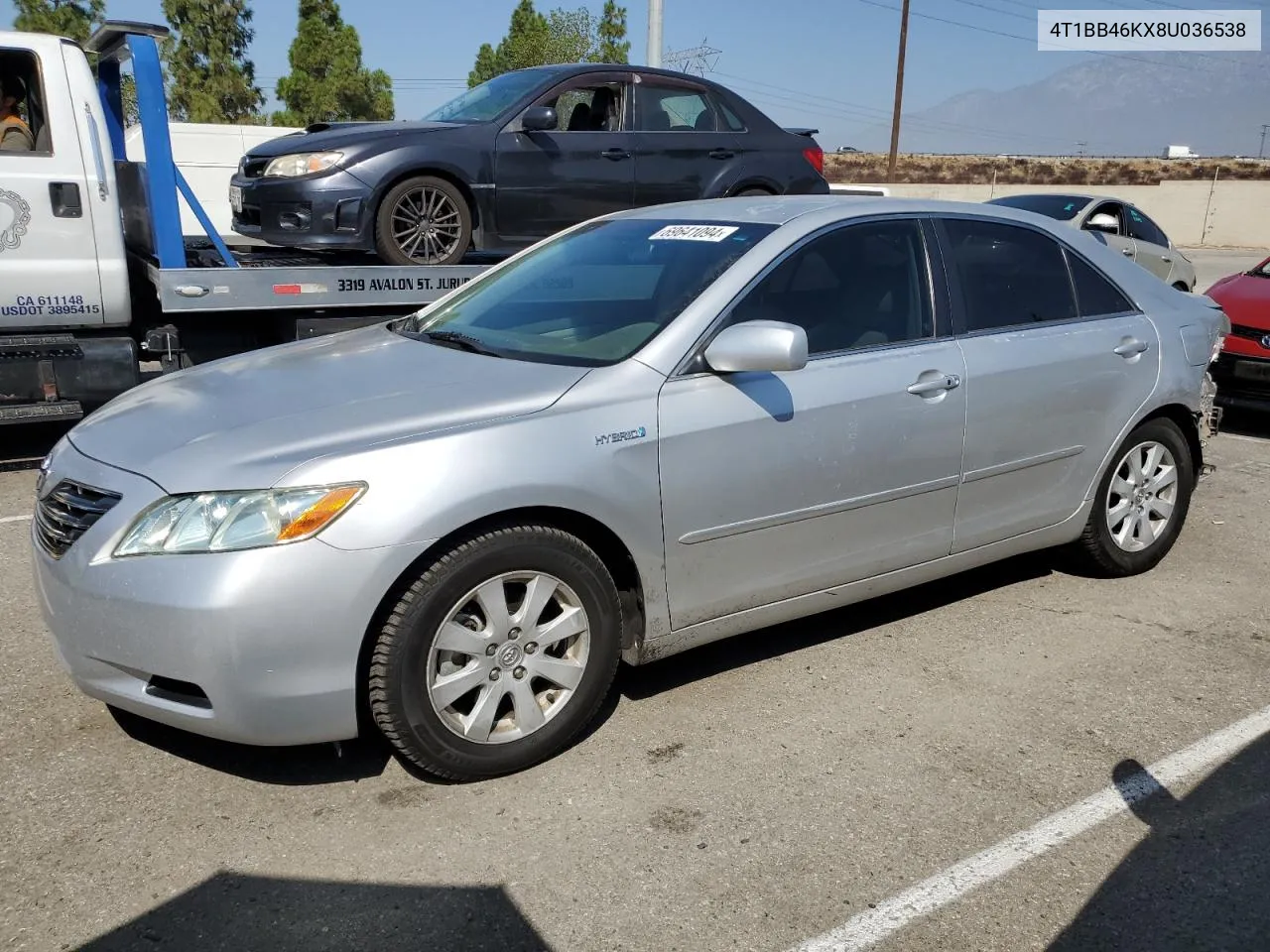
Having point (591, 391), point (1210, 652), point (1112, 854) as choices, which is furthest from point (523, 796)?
point (1210, 652)

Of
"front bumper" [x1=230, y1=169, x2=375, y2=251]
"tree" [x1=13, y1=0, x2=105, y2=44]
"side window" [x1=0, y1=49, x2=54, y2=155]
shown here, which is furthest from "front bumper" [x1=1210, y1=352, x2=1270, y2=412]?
"tree" [x1=13, y1=0, x2=105, y2=44]

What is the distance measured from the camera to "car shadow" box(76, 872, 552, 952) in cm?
248

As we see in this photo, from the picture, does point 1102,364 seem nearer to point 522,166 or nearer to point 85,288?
point 522,166

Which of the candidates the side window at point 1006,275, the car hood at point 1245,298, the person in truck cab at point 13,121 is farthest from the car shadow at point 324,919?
the car hood at point 1245,298

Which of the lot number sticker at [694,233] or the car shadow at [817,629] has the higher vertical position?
the lot number sticker at [694,233]

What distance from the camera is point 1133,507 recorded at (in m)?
4.85

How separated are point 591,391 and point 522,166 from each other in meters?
4.63

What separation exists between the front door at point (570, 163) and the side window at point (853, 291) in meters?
3.95

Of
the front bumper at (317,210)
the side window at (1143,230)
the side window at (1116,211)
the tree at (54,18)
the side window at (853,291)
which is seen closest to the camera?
the side window at (853,291)

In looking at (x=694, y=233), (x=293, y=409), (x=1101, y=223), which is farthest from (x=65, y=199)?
(x=1101, y=223)

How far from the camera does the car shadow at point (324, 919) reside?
2.48 meters

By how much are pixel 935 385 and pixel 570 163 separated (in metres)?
4.43

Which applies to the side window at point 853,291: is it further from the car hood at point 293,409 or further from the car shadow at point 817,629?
the car shadow at point 817,629

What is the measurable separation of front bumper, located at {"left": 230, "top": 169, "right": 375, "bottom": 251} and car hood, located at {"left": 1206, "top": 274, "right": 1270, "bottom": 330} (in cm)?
609
